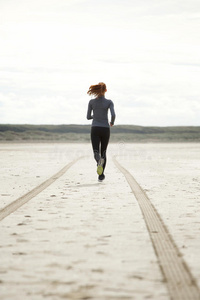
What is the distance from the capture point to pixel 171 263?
156 inches

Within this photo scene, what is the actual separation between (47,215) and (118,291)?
3241 millimetres

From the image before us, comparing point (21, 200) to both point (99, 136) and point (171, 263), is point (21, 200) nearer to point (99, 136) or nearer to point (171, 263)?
point (99, 136)

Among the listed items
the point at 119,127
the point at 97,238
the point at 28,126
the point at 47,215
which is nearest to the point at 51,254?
the point at 97,238
